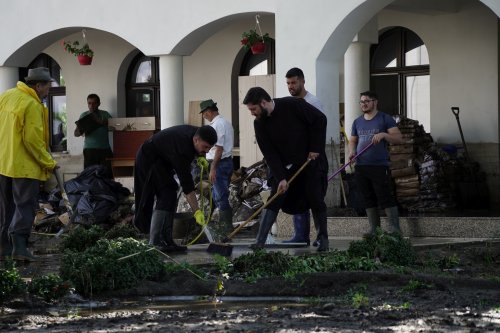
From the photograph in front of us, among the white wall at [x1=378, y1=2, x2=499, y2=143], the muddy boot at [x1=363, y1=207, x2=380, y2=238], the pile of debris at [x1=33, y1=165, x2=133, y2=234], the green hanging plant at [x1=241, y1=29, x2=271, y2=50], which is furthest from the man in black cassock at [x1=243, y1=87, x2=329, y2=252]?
the white wall at [x1=378, y1=2, x2=499, y2=143]

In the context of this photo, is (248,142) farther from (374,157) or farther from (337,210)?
(374,157)

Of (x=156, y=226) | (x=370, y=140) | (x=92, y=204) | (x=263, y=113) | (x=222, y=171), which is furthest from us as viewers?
(x=92, y=204)

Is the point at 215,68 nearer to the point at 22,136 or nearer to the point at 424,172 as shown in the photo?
the point at 424,172

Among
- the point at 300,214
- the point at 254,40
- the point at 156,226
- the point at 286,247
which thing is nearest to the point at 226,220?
the point at 300,214

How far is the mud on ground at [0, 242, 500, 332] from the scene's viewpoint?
23.7 ft

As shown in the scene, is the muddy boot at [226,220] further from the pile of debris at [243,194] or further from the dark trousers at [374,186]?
the dark trousers at [374,186]

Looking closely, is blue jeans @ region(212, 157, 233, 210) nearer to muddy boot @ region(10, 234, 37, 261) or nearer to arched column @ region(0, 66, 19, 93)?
muddy boot @ region(10, 234, 37, 261)

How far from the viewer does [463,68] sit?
57.9ft

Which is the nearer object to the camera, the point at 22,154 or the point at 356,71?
the point at 22,154

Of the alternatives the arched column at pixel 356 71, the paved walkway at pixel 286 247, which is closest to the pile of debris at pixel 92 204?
the arched column at pixel 356 71

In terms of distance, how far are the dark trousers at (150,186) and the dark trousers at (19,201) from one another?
1.18 meters

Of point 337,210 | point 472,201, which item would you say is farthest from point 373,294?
point 472,201

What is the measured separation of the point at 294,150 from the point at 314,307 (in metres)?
3.69

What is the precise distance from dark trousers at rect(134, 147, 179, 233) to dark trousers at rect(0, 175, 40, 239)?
3.87 feet
